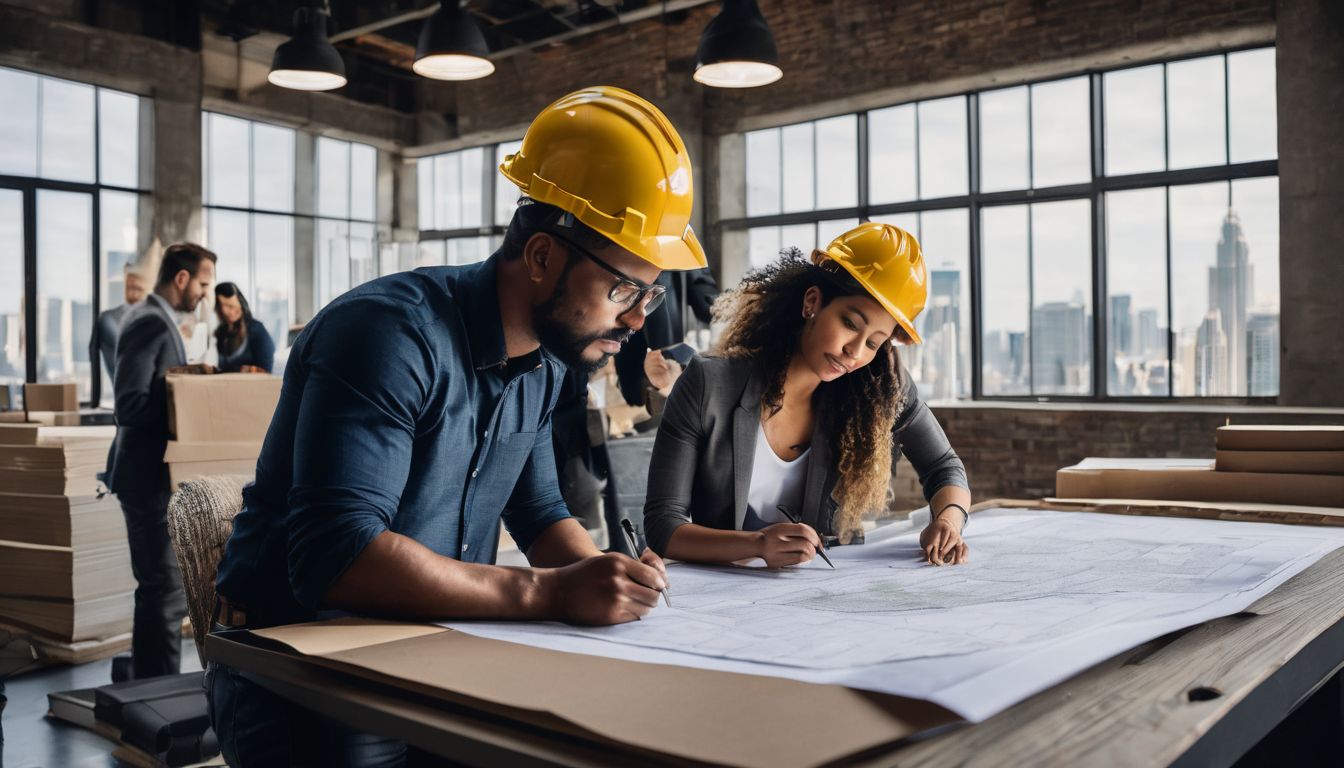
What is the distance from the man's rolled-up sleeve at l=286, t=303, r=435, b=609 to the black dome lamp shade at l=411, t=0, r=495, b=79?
430cm

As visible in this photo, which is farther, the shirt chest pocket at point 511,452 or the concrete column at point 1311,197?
the concrete column at point 1311,197

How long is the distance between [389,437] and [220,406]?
2.74m

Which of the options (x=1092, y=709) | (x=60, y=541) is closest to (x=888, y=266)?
(x=1092, y=709)

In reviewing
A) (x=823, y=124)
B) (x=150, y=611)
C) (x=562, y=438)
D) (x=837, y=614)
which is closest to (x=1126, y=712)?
(x=837, y=614)

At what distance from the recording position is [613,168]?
1375 mm

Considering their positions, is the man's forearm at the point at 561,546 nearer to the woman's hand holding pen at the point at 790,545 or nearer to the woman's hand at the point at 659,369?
the woman's hand holding pen at the point at 790,545

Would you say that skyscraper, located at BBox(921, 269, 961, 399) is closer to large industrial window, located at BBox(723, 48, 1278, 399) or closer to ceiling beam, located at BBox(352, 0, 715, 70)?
large industrial window, located at BBox(723, 48, 1278, 399)

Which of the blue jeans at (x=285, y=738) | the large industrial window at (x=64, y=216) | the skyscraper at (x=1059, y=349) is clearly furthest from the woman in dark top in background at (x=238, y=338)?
the skyscraper at (x=1059, y=349)

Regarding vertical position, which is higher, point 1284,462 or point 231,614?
point 1284,462

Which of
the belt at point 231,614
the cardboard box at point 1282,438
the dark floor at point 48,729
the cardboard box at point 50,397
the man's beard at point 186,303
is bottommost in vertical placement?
the dark floor at point 48,729

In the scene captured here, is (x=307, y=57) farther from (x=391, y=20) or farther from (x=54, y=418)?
(x=391, y=20)

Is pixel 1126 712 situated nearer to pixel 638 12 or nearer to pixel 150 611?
pixel 150 611

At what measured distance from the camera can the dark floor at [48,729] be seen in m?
3.06

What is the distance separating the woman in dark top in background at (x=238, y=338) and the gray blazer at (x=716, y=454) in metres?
4.32
